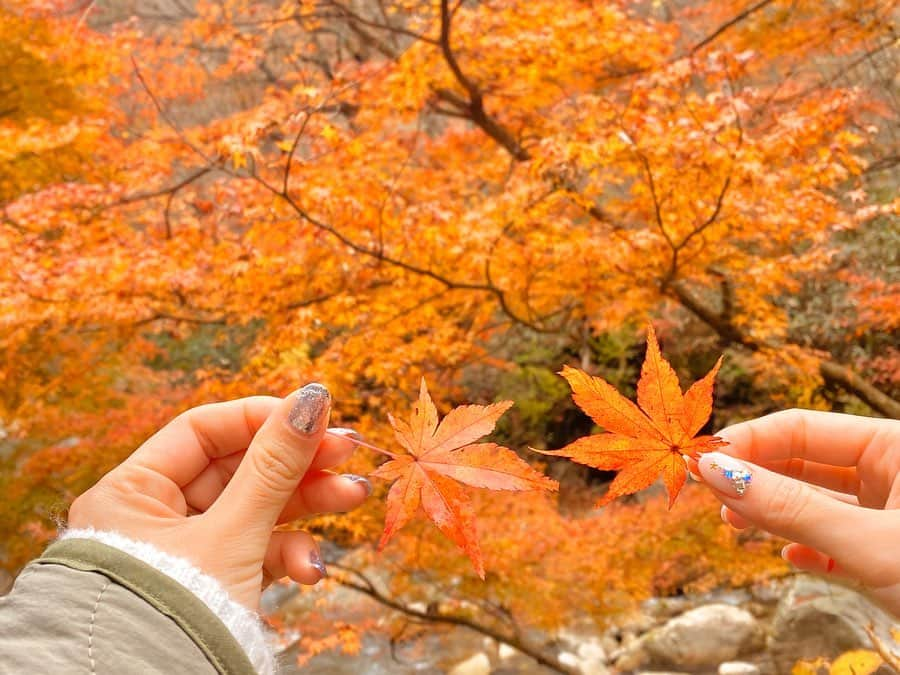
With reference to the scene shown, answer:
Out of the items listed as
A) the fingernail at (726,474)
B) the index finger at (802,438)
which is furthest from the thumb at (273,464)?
the index finger at (802,438)

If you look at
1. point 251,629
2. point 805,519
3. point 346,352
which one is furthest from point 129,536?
point 346,352

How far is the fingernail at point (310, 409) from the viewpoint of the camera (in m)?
1.09

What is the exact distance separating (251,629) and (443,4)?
3549 millimetres

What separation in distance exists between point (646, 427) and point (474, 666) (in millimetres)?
5128

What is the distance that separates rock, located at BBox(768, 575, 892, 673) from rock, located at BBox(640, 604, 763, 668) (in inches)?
8.6

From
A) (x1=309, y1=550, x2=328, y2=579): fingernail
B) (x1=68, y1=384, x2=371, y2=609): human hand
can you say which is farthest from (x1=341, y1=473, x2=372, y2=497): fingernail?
(x1=309, y1=550, x2=328, y2=579): fingernail

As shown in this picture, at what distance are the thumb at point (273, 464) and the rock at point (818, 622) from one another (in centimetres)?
453

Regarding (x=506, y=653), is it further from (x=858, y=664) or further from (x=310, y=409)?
(x=310, y=409)

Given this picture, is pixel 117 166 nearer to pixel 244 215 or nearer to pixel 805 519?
pixel 244 215

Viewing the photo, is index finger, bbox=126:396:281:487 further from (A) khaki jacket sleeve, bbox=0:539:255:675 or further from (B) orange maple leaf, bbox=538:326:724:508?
(B) orange maple leaf, bbox=538:326:724:508

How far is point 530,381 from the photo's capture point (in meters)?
8.86

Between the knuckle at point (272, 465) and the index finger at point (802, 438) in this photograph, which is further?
the index finger at point (802, 438)

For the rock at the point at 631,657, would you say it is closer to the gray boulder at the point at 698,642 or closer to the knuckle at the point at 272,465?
the gray boulder at the point at 698,642

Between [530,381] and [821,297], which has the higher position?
[821,297]
